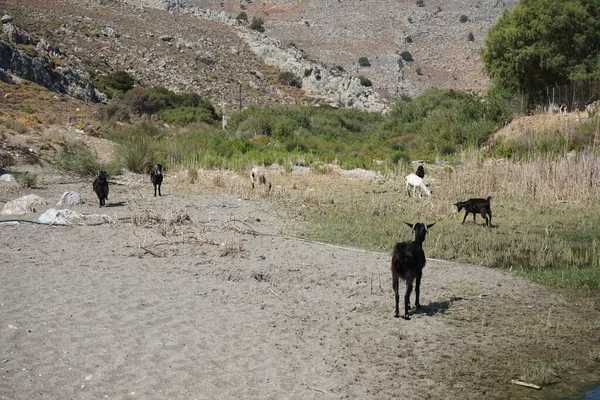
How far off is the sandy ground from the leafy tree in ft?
84.3

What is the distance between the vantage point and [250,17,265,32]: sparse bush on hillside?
308 ft

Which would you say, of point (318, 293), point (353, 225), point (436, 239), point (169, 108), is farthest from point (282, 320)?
point (169, 108)

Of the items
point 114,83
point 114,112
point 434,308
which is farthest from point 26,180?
point 114,83

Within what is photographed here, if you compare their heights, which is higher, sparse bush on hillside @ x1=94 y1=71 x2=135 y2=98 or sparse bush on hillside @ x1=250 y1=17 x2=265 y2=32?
sparse bush on hillside @ x1=250 y1=17 x2=265 y2=32

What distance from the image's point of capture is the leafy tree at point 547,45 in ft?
107

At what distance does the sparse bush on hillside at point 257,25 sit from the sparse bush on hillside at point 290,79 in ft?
90.3

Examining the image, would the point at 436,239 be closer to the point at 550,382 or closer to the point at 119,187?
the point at 550,382

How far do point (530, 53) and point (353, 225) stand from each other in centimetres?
2290

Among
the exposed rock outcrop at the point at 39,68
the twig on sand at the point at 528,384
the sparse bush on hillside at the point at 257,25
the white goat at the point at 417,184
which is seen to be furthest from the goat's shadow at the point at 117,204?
the sparse bush on hillside at the point at 257,25

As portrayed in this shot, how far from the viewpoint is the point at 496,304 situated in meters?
8.43

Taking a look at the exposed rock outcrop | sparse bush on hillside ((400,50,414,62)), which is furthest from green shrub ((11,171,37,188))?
sparse bush on hillside ((400,50,414,62))

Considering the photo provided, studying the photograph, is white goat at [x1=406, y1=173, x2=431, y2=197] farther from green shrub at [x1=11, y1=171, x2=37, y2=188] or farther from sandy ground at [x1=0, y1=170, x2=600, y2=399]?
green shrub at [x1=11, y1=171, x2=37, y2=188]

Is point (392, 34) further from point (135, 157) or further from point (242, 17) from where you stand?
point (135, 157)

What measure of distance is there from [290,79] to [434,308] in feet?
204
